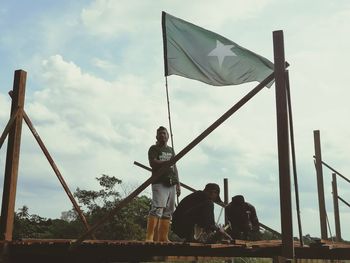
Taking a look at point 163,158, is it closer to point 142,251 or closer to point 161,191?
point 161,191

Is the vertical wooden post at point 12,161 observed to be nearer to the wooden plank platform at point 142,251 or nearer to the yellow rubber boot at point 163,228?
the wooden plank platform at point 142,251

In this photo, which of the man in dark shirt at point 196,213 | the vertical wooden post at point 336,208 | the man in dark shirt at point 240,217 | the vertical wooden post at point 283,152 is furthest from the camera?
the vertical wooden post at point 336,208

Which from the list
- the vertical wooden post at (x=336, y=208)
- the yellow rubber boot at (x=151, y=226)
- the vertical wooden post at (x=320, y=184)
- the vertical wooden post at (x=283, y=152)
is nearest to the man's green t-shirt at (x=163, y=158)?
the yellow rubber boot at (x=151, y=226)

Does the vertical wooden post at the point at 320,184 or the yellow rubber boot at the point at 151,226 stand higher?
the vertical wooden post at the point at 320,184

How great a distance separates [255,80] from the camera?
6.75m

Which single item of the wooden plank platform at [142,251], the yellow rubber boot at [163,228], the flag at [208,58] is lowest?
the wooden plank platform at [142,251]

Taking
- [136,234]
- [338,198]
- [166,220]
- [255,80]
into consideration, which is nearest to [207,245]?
[166,220]

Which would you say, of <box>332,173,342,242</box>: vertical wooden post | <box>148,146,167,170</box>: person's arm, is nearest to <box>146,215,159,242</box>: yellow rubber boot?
<box>148,146,167,170</box>: person's arm

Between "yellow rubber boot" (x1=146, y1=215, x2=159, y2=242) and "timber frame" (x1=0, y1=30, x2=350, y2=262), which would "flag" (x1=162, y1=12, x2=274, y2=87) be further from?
"yellow rubber boot" (x1=146, y1=215, x2=159, y2=242)

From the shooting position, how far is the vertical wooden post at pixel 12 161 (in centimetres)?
705

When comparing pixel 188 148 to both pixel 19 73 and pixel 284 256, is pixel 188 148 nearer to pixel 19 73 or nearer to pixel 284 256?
pixel 284 256

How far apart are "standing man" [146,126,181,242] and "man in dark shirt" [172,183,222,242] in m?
0.52

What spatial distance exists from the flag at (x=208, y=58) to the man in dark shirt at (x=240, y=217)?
6.58 feet

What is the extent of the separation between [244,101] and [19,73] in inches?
162
